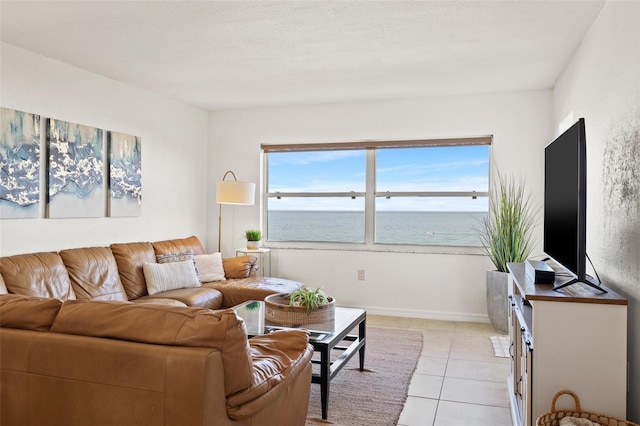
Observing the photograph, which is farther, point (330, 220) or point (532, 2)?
point (330, 220)

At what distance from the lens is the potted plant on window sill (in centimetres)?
452

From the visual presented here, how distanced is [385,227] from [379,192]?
405mm

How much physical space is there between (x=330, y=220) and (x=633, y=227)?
372 cm

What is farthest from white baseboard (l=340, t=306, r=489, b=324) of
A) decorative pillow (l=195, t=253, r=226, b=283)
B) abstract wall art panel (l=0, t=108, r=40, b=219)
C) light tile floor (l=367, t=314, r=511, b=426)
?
abstract wall art panel (l=0, t=108, r=40, b=219)

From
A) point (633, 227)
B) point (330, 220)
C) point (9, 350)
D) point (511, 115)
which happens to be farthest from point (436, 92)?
point (9, 350)

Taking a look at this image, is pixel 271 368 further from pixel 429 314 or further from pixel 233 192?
pixel 429 314

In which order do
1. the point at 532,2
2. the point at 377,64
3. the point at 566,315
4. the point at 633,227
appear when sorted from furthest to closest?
the point at 377,64, the point at 532,2, the point at 633,227, the point at 566,315

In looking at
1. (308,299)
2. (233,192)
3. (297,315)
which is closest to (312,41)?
(308,299)

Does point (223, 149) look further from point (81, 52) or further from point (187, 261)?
point (81, 52)

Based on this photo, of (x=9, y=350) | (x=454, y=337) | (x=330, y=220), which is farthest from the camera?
(x=330, y=220)

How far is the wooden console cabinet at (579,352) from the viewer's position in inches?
78.7

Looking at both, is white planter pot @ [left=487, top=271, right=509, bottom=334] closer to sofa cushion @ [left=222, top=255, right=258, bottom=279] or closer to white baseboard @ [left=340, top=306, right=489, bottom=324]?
white baseboard @ [left=340, top=306, right=489, bottom=324]

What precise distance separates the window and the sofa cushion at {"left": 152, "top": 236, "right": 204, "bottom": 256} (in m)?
1.02

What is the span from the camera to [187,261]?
15.3 feet
